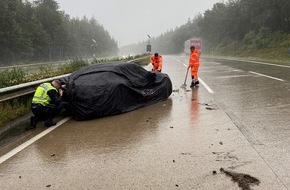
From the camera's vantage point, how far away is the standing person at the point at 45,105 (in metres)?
7.06

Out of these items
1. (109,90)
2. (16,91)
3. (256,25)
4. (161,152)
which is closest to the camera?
(161,152)

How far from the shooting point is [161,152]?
4.94 meters

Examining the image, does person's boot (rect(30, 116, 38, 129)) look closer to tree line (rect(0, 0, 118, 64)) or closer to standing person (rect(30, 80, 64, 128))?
standing person (rect(30, 80, 64, 128))

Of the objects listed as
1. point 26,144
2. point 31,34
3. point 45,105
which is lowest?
point 26,144

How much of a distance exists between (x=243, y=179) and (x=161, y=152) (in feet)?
4.70

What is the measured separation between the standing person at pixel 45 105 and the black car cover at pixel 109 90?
1.68ft

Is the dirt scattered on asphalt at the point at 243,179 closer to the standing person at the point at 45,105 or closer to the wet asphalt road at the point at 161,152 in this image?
the wet asphalt road at the point at 161,152

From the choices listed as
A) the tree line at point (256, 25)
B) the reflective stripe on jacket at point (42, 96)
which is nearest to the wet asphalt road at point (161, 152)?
the reflective stripe on jacket at point (42, 96)

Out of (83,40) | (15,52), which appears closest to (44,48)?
(15,52)

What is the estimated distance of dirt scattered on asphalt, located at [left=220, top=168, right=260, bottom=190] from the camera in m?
3.65

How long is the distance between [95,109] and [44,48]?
61.9 meters

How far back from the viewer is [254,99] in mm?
9141

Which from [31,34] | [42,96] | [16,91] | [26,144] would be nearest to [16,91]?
[16,91]

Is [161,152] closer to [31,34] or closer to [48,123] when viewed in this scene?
[48,123]
